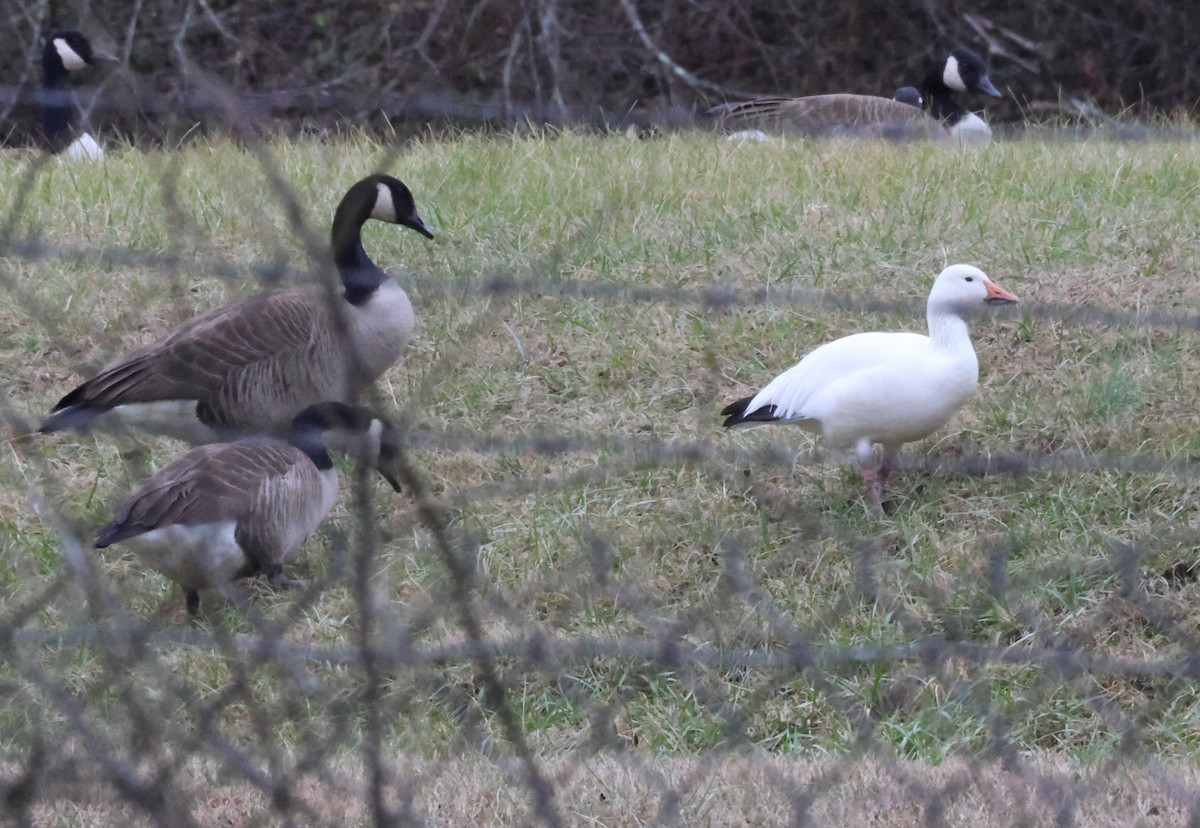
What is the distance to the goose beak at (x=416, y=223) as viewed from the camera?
5242mm

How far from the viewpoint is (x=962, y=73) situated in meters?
9.77

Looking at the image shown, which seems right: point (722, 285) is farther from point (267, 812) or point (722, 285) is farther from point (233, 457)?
point (267, 812)

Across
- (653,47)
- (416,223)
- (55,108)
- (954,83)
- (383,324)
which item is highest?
(416,223)

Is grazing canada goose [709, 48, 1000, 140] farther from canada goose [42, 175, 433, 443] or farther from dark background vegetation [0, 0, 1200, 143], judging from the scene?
canada goose [42, 175, 433, 443]

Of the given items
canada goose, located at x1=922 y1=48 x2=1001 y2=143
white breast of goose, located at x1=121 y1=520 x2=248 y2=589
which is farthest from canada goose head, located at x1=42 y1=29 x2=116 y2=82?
white breast of goose, located at x1=121 y1=520 x2=248 y2=589

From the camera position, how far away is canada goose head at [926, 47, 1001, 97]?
9.65 m

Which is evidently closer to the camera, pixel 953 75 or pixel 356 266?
pixel 356 266

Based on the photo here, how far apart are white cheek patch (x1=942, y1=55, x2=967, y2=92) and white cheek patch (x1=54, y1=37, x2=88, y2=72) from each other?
205 inches

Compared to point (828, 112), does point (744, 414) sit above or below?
above

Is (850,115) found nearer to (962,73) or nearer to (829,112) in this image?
(829,112)

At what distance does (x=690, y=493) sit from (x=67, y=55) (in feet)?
21.0

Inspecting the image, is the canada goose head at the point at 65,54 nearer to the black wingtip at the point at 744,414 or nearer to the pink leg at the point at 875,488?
the black wingtip at the point at 744,414

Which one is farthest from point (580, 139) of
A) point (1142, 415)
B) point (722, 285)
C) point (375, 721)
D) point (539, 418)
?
point (375, 721)

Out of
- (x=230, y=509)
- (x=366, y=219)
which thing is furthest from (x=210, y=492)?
(x=366, y=219)
